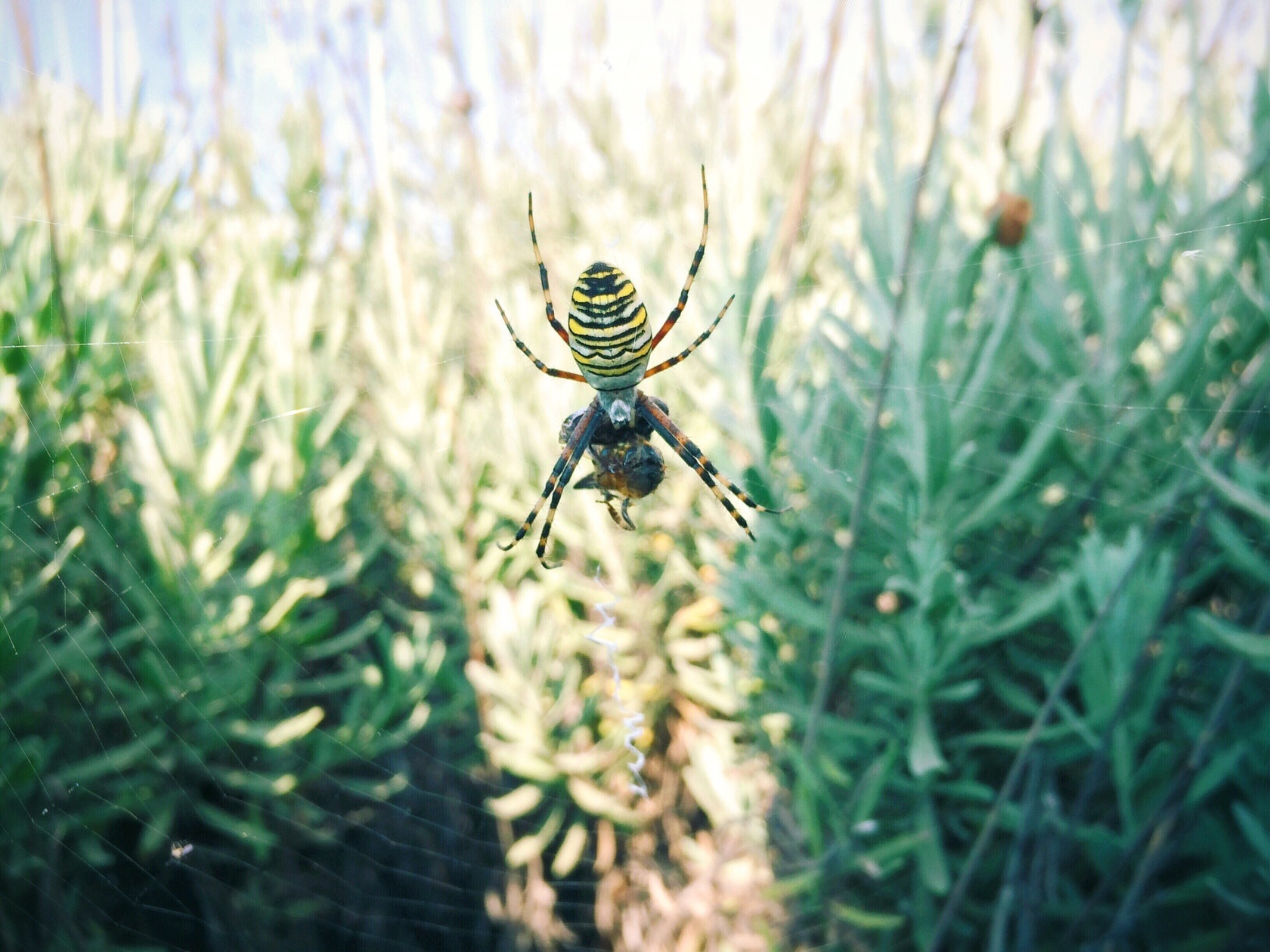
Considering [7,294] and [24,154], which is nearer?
[7,294]

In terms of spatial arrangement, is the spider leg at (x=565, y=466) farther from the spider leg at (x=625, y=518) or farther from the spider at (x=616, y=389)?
the spider leg at (x=625, y=518)

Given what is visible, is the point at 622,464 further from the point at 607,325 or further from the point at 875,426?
the point at 875,426

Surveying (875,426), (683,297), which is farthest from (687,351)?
(875,426)

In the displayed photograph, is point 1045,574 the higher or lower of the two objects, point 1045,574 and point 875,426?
the lower

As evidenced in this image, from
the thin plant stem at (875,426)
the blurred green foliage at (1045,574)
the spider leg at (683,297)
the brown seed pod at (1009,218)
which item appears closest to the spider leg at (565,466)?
the spider leg at (683,297)

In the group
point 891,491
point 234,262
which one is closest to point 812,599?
point 891,491

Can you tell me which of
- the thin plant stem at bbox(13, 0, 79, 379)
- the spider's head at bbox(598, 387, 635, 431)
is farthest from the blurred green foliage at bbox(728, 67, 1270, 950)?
the thin plant stem at bbox(13, 0, 79, 379)

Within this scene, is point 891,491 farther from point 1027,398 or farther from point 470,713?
point 470,713
